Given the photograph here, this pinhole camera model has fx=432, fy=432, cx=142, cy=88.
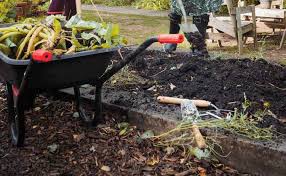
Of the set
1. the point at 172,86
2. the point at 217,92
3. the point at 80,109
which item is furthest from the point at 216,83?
the point at 80,109

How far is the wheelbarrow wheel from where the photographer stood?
297cm

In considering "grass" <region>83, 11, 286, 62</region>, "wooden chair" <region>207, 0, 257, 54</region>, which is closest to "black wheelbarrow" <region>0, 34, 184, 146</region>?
"grass" <region>83, 11, 286, 62</region>

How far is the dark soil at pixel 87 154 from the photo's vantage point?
2.83 meters

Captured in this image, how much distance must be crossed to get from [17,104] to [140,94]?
1105mm

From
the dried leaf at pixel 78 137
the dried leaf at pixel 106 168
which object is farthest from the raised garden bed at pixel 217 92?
the dried leaf at pixel 106 168

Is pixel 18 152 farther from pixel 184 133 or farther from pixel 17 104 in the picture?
pixel 184 133

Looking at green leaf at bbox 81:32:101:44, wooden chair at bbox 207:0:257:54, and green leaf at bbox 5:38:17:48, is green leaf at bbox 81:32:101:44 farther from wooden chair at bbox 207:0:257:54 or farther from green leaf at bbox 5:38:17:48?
wooden chair at bbox 207:0:257:54

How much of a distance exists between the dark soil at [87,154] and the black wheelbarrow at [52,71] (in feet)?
0.58

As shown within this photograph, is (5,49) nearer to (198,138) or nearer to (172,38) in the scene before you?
(172,38)

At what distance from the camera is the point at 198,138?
9.24ft

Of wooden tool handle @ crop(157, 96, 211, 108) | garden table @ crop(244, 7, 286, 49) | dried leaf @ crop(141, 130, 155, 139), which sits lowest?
dried leaf @ crop(141, 130, 155, 139)

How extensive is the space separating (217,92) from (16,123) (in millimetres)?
1540

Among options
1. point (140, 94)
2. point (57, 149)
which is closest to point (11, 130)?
point (57, 149)

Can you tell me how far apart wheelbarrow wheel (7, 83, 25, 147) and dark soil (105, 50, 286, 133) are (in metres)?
0.81
